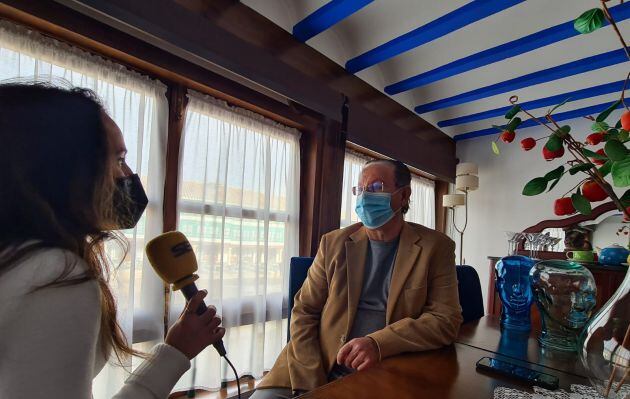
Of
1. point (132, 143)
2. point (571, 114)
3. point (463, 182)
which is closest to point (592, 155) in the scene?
point (132, 143)

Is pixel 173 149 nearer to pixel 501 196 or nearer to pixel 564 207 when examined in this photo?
pixel 564 207

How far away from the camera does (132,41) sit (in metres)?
1.61

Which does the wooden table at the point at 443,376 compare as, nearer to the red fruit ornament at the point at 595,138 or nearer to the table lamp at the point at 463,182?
the red fruit ornament at the point at 595,138

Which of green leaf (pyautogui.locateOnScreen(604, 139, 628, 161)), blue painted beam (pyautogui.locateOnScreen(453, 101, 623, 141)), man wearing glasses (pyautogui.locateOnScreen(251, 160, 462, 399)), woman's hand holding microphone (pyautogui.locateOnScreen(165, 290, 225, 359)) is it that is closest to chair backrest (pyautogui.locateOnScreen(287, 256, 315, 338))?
man wearing glasses (pyautogui.locateOnScreen(251, 160, 462, 399))

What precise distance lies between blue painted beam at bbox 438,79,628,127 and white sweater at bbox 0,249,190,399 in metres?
3.00

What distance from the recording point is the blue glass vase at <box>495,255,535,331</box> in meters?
1.25

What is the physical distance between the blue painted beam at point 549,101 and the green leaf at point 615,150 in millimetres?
2330

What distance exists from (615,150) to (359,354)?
2.48ft

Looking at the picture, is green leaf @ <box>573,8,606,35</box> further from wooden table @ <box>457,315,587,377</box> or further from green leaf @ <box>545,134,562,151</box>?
wooden table @ <box>457,315,587,377</box>

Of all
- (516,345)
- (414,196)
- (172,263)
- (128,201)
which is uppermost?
(414,196)

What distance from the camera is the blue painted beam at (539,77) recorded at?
229 centimetres

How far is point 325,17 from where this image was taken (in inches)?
76.7

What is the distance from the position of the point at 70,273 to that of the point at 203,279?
5.27 ft

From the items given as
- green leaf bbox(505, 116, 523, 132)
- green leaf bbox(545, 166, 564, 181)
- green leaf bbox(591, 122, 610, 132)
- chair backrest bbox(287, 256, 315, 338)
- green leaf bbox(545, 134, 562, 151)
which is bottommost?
chair backrest bbox(287, 256, 315, 338)
